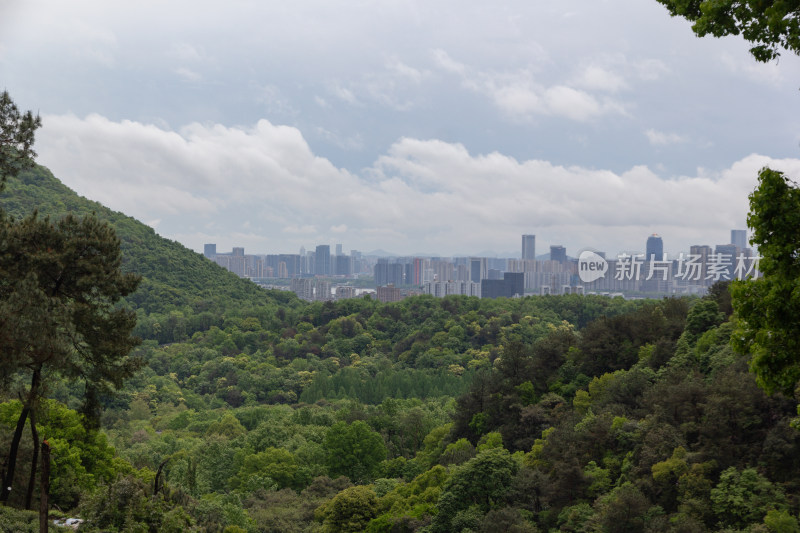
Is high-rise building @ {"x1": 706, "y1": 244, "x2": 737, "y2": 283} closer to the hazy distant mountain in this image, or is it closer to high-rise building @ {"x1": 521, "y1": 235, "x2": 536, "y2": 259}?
the hazy distant mountain

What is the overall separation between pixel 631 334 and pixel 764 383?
26.9 metres

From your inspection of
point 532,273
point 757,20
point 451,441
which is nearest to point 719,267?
point 451,441

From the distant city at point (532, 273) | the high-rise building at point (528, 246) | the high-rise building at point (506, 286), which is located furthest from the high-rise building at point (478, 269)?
the high-rise building at point (506, 286)

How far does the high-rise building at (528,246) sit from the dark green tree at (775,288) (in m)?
159

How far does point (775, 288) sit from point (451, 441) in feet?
89.5

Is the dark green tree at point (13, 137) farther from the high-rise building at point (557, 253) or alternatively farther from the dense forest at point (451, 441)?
the high-rise building at point (557, 253)

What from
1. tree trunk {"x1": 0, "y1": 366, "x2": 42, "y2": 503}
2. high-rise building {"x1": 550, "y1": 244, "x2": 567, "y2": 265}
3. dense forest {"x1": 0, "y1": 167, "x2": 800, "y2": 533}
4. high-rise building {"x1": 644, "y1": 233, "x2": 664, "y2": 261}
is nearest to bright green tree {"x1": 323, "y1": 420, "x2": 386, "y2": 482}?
dense forest {"x1": 0, "y1": 167, "x2": 800, "y2": 533}

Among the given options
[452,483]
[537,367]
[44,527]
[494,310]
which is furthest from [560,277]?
[44,527]

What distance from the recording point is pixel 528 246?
6447 inches

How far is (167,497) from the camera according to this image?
50.7 feet

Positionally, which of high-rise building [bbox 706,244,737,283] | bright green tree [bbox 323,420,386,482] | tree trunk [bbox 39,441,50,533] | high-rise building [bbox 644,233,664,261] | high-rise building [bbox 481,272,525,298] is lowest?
bright green tree [bbox 323,420,386,482]

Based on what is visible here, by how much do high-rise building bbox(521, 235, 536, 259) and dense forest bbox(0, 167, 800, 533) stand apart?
9721 cm

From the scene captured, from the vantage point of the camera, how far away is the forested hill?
76.4 m

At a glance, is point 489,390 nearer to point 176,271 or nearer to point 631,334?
point 631,334
